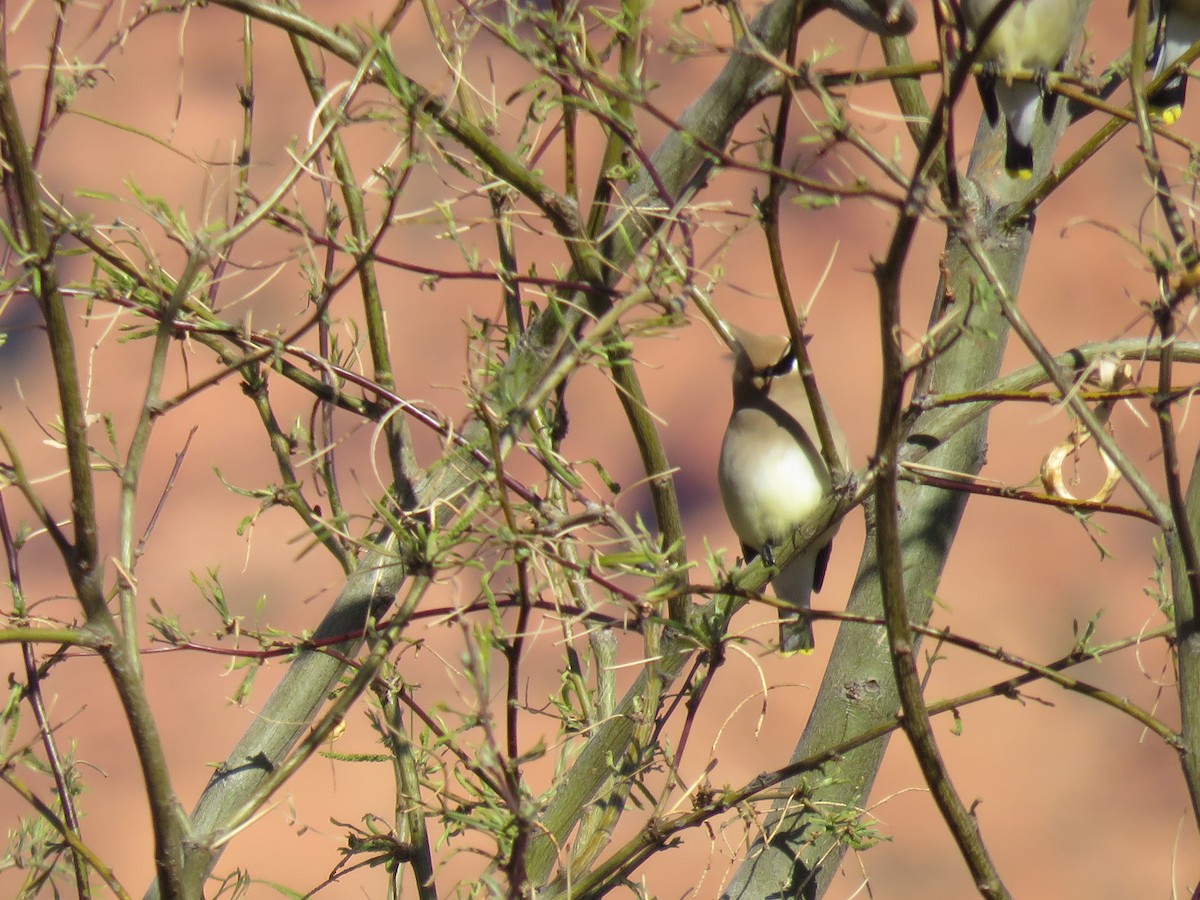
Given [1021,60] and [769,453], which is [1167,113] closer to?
[1021,60]

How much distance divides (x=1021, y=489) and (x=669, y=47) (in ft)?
1.78

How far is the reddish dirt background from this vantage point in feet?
11.4

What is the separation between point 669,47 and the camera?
43.4 inches

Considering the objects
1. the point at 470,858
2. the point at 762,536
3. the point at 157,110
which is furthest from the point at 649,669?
the point at 157,110

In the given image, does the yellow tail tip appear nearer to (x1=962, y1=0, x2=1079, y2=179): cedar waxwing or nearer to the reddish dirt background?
(x1=962, y1=0, x2=1079, y2=179): cedar waxwing

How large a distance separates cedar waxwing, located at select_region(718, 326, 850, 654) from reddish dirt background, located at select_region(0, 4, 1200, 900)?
540mm

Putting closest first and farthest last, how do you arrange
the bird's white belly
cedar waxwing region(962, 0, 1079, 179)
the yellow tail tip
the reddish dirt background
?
cedar waxwing region(962, 0, 1079, 179) < the yellow tail tip < the bird's white belly < the reddish dirt background

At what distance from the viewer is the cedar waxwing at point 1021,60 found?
1.97 metres

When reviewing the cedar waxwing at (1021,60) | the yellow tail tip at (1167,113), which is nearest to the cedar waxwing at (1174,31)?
the yellow tail tip at (1167,113)

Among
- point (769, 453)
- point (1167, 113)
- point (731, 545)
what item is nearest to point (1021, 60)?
point (1167, 113)

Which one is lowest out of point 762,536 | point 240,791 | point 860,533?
point 240,791

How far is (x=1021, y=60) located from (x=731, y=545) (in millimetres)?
1712

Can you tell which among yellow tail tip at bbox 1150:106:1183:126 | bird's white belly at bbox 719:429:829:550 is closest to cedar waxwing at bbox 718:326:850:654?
bird's white belly at bbox 719:429:829:550

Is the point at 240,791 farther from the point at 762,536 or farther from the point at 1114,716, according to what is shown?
the point at 1114,716
